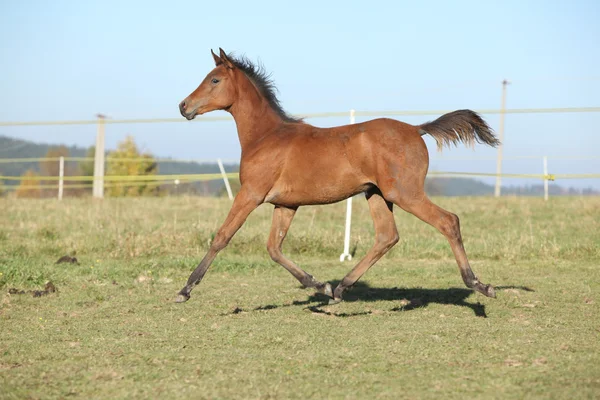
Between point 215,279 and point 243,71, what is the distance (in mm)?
2905

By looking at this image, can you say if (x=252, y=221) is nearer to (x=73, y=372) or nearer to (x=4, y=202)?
(x=4, y=202)

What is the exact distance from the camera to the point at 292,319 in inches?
259

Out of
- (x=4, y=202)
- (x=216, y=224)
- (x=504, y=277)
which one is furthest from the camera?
(x=4, y=202)

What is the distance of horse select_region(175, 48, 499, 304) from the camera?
6484mm

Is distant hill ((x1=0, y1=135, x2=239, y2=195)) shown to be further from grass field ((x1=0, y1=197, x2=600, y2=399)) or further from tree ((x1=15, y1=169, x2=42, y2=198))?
grass field ((x1=0, y1=197, x2=600, y2=399))

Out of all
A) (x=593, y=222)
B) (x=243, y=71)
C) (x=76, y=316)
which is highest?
(x=243, y=71)

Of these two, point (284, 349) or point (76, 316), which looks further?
point (76, 316)

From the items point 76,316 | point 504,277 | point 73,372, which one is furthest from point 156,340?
point 504,277

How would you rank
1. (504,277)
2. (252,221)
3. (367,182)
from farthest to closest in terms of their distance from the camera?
(252,221) → (504,277) → (367,182)

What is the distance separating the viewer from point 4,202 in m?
19.5

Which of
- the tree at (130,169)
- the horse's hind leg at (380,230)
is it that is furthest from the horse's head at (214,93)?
the tree at (130,169)

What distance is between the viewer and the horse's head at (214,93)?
7.35 m

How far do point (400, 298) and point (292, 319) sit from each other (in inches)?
64.0

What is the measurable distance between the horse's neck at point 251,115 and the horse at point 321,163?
0.03 ft
